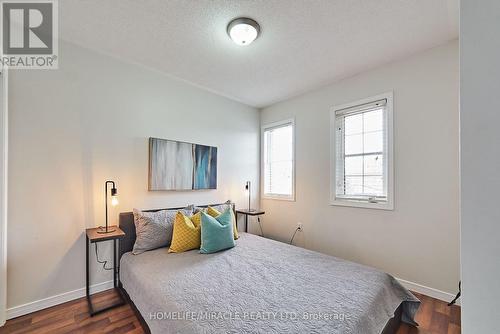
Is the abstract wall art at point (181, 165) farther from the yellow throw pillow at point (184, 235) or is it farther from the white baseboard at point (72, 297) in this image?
the white baseboard at point (72, 297)

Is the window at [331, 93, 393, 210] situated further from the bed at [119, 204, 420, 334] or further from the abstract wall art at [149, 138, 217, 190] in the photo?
the abstract wall art at [149, 138, 217, 190]

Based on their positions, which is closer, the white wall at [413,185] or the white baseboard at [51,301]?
the white baseboard at [51,301]

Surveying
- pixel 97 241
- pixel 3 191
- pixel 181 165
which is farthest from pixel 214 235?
pixel 3 191

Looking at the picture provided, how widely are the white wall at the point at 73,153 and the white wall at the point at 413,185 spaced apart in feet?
7.10

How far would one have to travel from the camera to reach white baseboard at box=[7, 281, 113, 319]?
1926 millimetres

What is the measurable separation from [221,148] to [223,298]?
8.01ft

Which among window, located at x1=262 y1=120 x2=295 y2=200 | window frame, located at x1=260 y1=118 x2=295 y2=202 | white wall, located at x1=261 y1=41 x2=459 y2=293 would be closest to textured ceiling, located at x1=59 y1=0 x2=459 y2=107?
white wall, located at x1=261 y1=41 x2=459 y2=293

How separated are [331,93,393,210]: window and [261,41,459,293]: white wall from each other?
92 millimetres

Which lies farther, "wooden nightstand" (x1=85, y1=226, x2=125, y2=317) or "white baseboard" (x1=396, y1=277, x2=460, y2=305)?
"white baseboard" (x1=396, y1=277, x2=460, y2=305)

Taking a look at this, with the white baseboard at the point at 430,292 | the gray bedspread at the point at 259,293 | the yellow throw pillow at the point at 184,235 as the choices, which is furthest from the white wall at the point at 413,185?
the yellow throw pillow at the point at 184,235

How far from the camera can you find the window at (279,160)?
3.73 meters

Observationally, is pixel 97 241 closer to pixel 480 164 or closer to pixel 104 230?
pixel 104 230

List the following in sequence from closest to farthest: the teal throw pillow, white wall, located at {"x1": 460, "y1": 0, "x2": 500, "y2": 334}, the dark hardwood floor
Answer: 1. white wall, located at {"x1": 460, "y1": 0, "x2": 500, "y2": 334}
2. the dark hardwood floor
3. the teal throw pillow

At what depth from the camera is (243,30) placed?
6.50 ft
